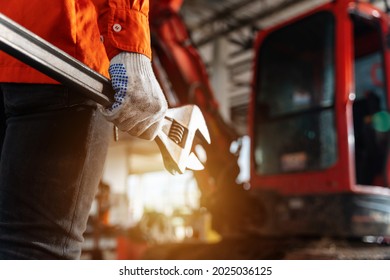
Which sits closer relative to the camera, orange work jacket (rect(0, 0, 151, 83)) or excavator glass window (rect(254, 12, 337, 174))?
orange work jacket (rect(0, 0, 151, 83))

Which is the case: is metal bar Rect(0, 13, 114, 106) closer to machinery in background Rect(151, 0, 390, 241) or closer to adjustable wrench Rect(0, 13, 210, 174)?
adjustable wrench Rect(0, 13, 210, 174)

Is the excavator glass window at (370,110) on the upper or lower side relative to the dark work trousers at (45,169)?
upper

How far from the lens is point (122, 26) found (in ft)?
2.95

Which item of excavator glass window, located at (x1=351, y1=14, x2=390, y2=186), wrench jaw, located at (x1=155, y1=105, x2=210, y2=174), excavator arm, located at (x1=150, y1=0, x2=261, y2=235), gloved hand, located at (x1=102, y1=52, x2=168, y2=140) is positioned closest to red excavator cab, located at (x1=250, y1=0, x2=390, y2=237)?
excavator glass window, located at (x1=351, y1=14, x2=390, y2=186)

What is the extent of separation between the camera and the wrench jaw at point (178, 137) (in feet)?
3.35

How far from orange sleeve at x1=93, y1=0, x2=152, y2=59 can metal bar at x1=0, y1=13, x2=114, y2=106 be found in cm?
7

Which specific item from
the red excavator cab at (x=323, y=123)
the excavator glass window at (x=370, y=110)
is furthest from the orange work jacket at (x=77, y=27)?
the excavator glass window at (x=370, y=110)

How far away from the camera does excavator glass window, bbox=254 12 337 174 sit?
3182mm

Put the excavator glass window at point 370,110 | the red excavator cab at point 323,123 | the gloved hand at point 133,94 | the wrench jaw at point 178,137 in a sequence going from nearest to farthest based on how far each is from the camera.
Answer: the gloved hand at point 133,94
the wrench jaw at point 178,137
the red excavator cab at point 323,123
the excavator glass window at point 370,110

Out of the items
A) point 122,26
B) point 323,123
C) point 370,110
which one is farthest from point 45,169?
point 370,110

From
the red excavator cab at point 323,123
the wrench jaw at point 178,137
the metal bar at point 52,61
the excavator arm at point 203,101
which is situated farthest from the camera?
the excavator arm at point 203,101

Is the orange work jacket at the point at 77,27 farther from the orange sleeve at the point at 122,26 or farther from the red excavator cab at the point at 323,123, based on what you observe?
the red excavator cab at the point at 323,123

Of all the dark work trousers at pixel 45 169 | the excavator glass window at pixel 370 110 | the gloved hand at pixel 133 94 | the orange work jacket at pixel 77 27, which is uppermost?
the excavator glass window at pixel 370 110

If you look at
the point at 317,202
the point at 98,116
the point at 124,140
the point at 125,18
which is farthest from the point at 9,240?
the point at 124,140
